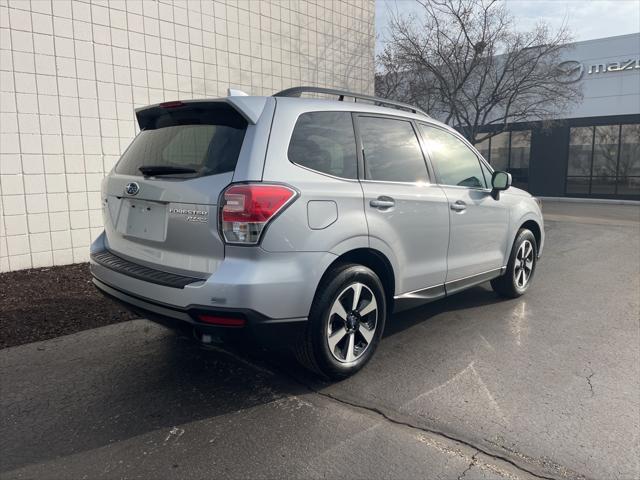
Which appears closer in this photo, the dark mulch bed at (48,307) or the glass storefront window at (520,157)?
the dark mulch bed at (48,307)

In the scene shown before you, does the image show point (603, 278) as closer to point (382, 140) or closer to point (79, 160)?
point (382, 140)

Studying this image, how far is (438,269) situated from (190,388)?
220 centimetres

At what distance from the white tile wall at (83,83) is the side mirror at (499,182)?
16.1 ft

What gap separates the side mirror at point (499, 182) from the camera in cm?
496

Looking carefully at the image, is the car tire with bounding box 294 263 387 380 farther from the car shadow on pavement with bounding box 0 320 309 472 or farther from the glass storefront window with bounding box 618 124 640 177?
the glass storefront window with bounding box 618 124 640 177

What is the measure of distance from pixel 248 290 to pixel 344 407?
1033mm

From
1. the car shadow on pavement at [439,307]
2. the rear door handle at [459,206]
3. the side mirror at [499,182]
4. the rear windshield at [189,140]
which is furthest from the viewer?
the side mirror at [499,182]

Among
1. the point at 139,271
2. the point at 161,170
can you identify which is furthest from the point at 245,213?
the point at 139,271

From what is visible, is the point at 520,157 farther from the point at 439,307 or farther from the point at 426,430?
the point at 426,430

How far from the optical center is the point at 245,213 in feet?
9.41

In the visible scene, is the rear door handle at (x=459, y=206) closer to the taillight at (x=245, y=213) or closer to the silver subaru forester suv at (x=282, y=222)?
the silver subaru forester suv at (x=282, y=222)

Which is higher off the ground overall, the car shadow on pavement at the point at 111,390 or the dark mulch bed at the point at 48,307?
the dark mulch bed at the point at 48,307

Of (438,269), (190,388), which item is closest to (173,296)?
(190,388)

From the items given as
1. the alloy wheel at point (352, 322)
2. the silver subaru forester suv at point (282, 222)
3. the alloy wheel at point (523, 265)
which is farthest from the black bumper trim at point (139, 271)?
the alloy wheel at point (523, 265)
